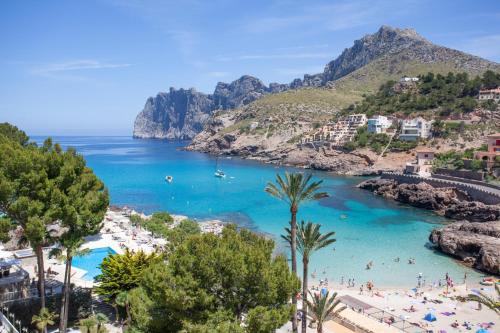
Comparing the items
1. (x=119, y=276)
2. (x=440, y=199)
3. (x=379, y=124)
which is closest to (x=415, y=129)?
(x=379, y=124)

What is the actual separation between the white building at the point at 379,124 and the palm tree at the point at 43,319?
3669 inches

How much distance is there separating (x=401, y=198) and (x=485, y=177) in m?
12.2

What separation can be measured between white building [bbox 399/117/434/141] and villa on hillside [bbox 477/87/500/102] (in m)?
14.8

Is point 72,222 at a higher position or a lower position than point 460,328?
higher

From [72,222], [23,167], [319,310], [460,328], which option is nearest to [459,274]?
[460,328]

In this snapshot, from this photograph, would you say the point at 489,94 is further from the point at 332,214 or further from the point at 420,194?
the point at 332,214

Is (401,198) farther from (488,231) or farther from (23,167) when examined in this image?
(23,167)

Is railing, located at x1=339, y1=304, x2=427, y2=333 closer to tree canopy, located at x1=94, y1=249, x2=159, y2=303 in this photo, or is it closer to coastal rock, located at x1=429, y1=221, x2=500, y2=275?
tree canopy, located at x1=94, y1=249, x2=159, y2=303

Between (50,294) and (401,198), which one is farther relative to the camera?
(401,198)

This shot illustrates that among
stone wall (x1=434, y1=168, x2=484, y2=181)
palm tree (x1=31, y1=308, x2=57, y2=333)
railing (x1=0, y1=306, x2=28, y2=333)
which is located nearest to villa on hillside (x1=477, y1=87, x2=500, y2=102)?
stone wall (x1=434, y1=168, x2=484, y2=181)

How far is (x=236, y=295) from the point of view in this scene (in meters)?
14.1

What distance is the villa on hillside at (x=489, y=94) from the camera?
306ft

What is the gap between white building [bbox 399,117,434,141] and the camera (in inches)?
3568

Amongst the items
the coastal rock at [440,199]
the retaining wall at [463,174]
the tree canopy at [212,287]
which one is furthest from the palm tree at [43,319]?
the retaining wall at [463,174]
